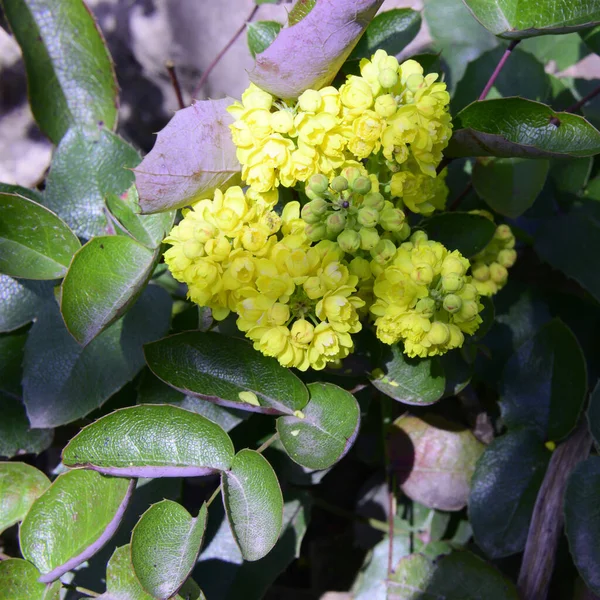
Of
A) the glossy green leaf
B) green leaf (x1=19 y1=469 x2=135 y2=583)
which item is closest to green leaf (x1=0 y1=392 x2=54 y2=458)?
green leaf (x1=19 y1=469 x2=135 y2=583)

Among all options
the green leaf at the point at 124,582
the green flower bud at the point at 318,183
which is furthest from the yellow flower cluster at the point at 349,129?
the green leaf at the point at 124,582

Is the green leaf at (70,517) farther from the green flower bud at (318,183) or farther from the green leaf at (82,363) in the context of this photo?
the green flower bud at (318,183)

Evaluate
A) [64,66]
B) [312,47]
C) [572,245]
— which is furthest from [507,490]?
[64,66]

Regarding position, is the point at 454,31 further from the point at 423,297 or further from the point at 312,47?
the point at 423,297

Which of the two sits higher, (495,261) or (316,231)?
(316,231)

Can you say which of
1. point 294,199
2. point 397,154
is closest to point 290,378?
point 294,199

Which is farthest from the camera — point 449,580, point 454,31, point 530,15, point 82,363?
point 454,31

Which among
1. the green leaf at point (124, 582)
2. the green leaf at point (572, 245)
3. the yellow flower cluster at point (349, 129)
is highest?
the yellow flower cluster at point (349, 129)
